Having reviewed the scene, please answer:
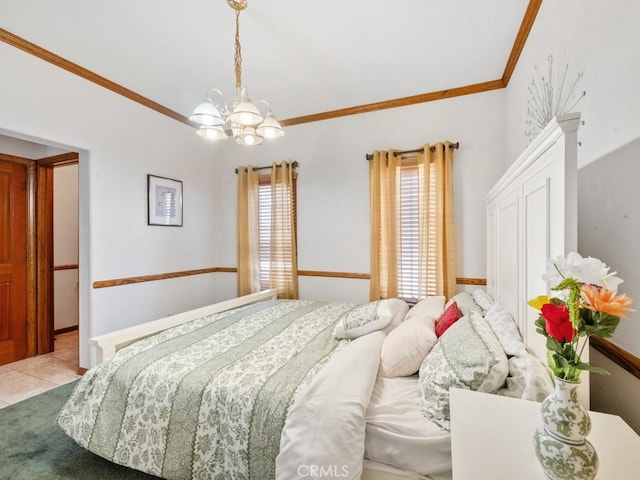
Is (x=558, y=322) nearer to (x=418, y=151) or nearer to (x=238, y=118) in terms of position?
(x=238, y=118)

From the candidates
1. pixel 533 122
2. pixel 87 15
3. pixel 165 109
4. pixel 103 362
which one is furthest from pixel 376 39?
pixel 103 362

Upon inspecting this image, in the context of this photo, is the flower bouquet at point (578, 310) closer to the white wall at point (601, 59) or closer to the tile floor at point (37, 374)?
the white wall at point (601, 59)

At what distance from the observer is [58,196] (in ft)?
13.7

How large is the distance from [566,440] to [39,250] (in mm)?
4593

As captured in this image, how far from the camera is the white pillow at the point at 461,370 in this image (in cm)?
110

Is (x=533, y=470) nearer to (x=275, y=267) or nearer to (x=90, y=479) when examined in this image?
(x=90, y=479)

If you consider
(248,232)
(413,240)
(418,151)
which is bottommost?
(413,240)

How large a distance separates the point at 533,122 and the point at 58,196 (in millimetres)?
5569

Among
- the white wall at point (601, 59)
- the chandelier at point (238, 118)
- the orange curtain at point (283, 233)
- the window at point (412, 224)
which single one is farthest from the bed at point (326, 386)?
the orange curtain at point (283, 233)

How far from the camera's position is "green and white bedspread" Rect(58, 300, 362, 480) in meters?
1.24

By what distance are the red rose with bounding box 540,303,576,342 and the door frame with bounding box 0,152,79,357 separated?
4.25 m

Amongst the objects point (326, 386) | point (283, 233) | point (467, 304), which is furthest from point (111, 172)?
point (467, 304)

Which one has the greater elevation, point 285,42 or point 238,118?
point 285,42

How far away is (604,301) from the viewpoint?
2.11 feet
